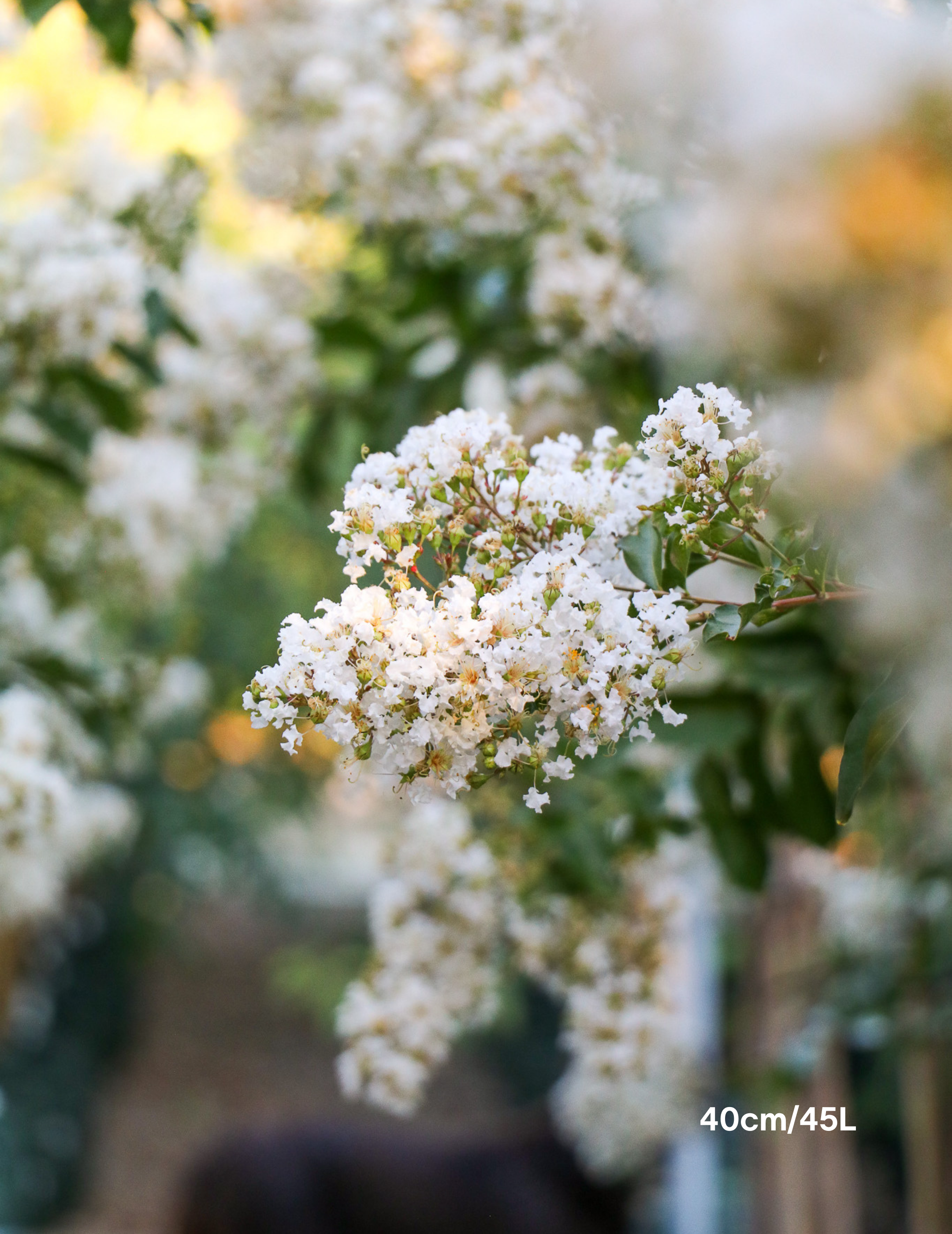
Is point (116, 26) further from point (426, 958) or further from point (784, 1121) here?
point (784, 1121)

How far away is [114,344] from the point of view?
5.73 feet

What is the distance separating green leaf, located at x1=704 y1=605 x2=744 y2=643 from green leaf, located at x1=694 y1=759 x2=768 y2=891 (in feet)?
2.48

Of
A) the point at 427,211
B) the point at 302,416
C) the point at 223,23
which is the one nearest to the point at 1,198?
the point at 223,23

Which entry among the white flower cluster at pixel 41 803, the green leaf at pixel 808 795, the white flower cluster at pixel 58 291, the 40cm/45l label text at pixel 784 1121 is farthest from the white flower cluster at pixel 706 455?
the 40cm/45l label text at pixel 784 1121

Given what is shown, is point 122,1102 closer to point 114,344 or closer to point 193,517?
point 193,517

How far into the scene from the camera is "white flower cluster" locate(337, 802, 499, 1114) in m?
1.52

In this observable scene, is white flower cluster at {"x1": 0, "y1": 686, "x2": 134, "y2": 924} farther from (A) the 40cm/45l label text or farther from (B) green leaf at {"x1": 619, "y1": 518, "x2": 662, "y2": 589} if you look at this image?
(A) the 40cm/45l label text

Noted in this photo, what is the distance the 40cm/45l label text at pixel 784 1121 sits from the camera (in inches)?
86.2

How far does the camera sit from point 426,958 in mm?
1575

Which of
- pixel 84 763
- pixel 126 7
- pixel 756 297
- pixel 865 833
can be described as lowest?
pixel 756 297

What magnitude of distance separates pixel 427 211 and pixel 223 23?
527mm

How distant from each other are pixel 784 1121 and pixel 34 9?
207cm

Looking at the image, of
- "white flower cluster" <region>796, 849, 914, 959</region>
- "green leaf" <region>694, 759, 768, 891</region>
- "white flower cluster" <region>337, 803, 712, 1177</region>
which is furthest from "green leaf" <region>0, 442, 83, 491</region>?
"white flower cluster" <region>796, 849, 914, 959</region>

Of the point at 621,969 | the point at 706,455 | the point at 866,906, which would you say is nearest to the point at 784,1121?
the point at 866,906
